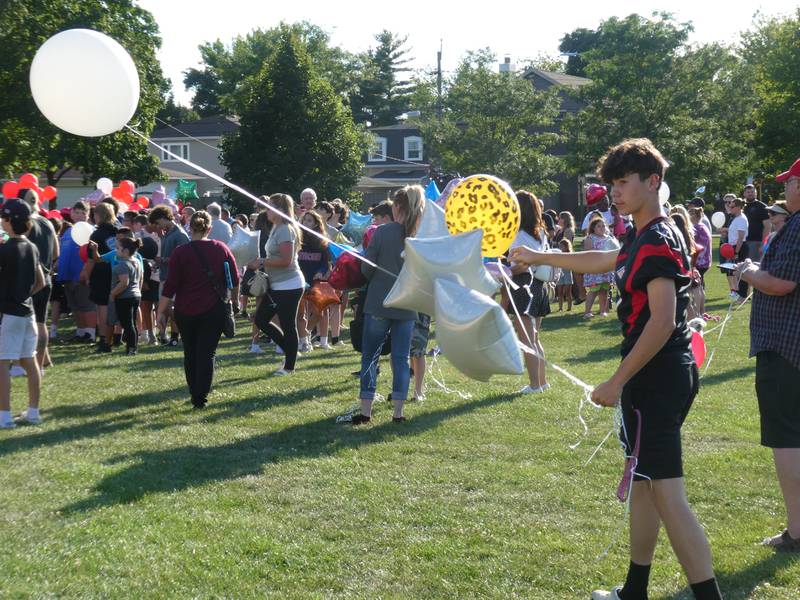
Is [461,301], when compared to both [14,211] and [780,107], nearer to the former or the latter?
[14,211]

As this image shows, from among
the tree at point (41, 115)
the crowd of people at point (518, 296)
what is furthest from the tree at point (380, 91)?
the crowd of people at point (518, 296)

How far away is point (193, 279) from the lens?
8273mm

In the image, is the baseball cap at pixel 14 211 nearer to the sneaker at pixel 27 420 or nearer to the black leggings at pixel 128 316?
the sneaker at pixel 27 420

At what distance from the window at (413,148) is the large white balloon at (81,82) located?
59410 millimetres

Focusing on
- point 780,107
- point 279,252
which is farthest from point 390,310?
point 780,107

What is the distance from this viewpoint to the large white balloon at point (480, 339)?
4.10m

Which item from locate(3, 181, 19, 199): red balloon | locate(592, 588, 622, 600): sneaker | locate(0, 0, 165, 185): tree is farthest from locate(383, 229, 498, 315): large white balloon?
locate(0, 0, 165, 185): tree

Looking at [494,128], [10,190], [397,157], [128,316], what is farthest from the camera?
[397,157]

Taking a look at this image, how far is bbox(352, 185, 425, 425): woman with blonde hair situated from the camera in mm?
7285

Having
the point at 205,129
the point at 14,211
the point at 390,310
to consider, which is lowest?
the point at 390,310

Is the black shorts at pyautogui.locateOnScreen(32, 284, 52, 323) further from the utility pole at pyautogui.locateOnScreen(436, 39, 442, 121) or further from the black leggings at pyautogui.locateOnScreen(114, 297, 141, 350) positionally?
the utility pole at pyautogui.locateOnScreen(436, 39, 442, 121)

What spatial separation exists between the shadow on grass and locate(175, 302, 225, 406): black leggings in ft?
4.19

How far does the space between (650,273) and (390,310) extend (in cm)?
408

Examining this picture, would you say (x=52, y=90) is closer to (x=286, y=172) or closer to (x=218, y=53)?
(x=286, y=172)
